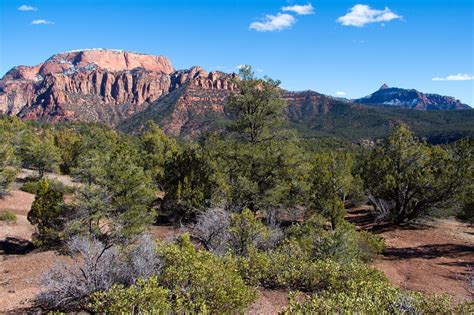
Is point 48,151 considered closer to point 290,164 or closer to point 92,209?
point 92,209

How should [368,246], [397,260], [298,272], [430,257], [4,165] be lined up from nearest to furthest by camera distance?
[298,272] < [368,246] < [397,260] < [430,257] < [4,165]

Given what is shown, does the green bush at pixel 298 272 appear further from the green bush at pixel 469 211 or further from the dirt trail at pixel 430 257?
the green bush at pixel 469 211

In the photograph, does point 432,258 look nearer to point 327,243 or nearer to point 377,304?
point 327,243

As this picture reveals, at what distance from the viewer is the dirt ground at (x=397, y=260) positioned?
43.4 feet

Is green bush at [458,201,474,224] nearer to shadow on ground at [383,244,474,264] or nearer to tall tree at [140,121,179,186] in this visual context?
shadow on ground at [383,244,474,264]

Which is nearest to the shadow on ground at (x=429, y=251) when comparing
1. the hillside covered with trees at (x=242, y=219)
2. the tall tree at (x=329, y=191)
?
the hillside covered with trees at (x=242, y=219)

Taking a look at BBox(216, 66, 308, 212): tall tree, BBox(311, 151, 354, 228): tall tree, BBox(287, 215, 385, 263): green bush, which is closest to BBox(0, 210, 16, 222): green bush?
BBox(216, 66, 308, 212): tall tree

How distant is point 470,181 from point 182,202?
782 inches

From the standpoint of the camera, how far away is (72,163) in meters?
49.4

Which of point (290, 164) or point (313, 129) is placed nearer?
point (290, 164)

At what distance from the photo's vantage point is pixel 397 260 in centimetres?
2084

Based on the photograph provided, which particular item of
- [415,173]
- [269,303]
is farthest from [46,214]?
[415,173]

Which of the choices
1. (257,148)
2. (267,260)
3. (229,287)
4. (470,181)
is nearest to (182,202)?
(257,148)

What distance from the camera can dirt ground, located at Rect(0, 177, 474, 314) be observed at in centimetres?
1324
